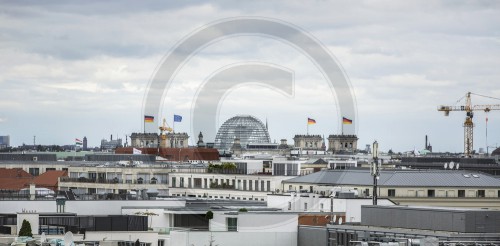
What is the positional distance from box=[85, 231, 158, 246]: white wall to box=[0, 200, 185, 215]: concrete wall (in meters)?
11.0

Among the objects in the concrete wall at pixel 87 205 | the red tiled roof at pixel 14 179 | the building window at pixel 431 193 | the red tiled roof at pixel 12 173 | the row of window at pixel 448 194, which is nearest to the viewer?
the concrete wall at pixel 87 205

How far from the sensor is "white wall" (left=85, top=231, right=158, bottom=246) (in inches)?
3319

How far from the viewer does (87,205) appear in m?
101

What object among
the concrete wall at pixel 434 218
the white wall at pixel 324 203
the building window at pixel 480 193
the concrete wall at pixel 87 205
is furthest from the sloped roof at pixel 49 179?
the concrete wall at pixel 434 218

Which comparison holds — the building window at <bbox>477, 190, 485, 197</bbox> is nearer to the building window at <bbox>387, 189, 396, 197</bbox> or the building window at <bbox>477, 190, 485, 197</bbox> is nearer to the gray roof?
the gray roof

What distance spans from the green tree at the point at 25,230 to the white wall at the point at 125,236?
3.97 m

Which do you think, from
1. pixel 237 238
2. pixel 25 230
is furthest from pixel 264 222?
pixel 25 230

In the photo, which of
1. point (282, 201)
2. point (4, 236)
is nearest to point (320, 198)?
point (282, 201)

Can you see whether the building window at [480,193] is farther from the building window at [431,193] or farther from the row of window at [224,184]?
the row of window at [224,184]

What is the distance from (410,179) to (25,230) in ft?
174

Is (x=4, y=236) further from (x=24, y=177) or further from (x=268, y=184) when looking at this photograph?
(x=24, y=177)

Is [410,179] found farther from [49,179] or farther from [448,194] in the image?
[49,179]

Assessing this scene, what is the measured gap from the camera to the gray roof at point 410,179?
126000 mm

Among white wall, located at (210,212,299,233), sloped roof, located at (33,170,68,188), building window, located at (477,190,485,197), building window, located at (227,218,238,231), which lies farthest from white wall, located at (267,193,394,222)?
sloped roof, located at (33,170,68,188)
